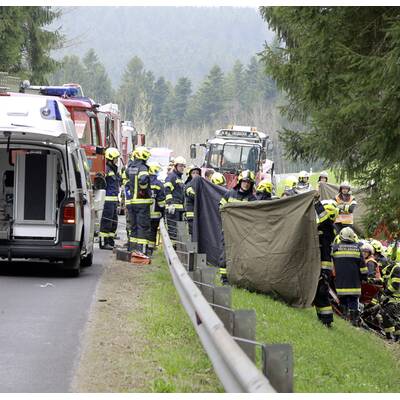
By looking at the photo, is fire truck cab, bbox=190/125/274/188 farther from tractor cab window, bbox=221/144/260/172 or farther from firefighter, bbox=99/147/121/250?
firefighter, bbox=99/147/121/250

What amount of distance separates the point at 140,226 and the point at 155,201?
0.69 meters

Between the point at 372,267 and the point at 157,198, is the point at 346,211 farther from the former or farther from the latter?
the point at 157,198

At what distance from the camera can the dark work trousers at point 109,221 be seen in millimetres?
19328

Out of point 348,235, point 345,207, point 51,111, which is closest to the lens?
point 51,111

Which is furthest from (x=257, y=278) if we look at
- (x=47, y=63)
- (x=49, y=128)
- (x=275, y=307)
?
(x=47, y=63)

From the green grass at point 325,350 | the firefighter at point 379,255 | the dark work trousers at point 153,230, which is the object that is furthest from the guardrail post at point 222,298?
the firefighter at point 379,255

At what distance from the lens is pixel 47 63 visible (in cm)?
4106

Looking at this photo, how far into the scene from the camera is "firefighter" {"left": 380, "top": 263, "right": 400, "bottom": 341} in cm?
1795

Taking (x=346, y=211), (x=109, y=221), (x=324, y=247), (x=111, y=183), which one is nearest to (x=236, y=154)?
(x=346, y=211)

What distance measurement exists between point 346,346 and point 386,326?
5718 mm

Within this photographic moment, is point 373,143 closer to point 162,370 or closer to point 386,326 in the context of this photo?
point 162,370

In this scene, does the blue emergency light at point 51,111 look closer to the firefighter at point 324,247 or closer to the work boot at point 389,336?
the firefighter at point 324,247

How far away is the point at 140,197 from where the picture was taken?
1747 centimetres

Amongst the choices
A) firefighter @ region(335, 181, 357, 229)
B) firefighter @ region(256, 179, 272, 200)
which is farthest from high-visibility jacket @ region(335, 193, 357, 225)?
firefighter @ region(256, 179, 272, 200)
